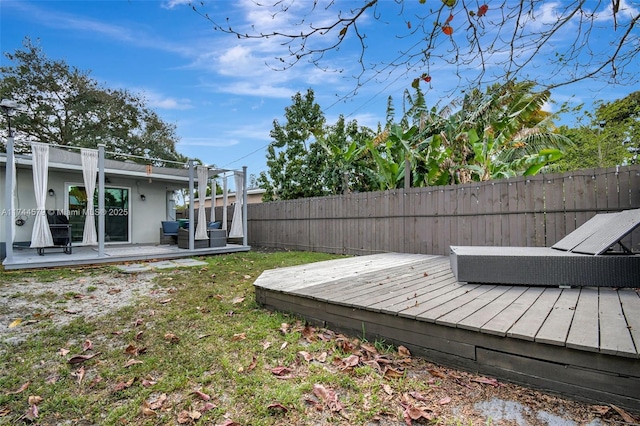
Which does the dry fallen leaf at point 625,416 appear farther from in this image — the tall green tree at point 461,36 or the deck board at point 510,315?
the tall green tree at point 461,36

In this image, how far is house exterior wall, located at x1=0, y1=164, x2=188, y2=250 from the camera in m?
8.73

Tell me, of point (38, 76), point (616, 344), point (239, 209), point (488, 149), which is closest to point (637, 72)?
point (616, 344)

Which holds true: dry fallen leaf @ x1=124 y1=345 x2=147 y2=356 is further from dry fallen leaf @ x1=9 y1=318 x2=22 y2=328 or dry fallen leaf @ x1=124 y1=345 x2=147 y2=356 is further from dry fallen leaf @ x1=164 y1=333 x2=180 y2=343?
dry fallen leaf @ x1=9 y1=318 x2=22 y2=328

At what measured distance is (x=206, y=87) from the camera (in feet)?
41.6

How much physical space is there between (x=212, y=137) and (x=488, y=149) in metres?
17.3

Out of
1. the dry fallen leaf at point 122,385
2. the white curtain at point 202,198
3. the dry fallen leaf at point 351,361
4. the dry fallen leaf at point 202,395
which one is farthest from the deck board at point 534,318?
the white curtain at point 202,198

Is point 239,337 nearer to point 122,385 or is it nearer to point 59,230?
point 122,385

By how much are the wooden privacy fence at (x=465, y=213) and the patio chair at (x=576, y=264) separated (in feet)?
5.13

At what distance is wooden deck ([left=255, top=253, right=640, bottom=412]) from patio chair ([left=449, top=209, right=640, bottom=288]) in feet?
0.30

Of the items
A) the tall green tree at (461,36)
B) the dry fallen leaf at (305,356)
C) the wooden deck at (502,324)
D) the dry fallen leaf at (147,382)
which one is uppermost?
the tall green tree at (461,36)

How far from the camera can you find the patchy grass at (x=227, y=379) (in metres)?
1.76

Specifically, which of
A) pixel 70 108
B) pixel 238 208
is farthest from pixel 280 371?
pixel 70 108

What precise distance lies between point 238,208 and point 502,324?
8732mm

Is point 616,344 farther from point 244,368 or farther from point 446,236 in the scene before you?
point 446,236
